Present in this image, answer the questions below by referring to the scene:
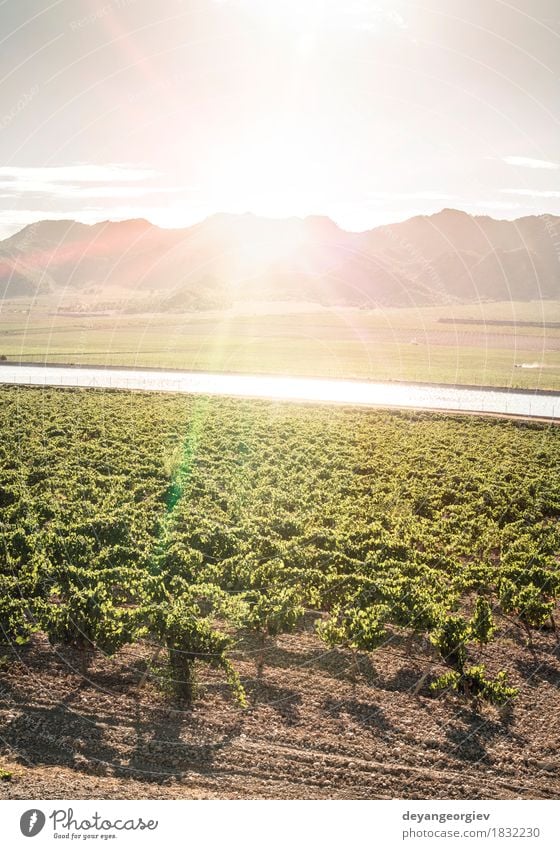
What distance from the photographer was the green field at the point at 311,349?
12275 centimetres

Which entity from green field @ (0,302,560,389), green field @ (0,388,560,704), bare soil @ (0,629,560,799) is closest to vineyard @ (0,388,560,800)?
green field @ (0,388,560,704)

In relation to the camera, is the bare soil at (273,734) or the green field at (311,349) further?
the green field at (311,349)

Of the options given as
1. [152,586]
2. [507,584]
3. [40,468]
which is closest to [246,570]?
[152,586]

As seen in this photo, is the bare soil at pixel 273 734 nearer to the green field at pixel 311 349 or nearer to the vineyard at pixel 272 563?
the vineyard at pixel 272 563

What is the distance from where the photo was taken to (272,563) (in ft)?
98.9

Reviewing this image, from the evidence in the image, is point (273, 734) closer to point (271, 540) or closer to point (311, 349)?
point (271, 540)

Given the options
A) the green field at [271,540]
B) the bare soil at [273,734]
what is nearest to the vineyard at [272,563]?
the green field at [271,540]

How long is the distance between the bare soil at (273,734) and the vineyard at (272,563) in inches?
10.3

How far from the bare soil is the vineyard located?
0.86 feet

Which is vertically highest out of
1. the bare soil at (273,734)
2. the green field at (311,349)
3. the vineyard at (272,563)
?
the green field at (311,349)

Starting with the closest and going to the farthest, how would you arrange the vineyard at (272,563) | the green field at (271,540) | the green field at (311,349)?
the vineyard at (272,563)
the green field at (271,540)
the green field at (311,349)

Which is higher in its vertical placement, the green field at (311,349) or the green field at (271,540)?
the green field at (311,349)

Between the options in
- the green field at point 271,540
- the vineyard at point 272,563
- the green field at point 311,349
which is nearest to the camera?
the vineyard at point 272,563

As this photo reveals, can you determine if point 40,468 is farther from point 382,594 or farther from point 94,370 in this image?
point 94,370
